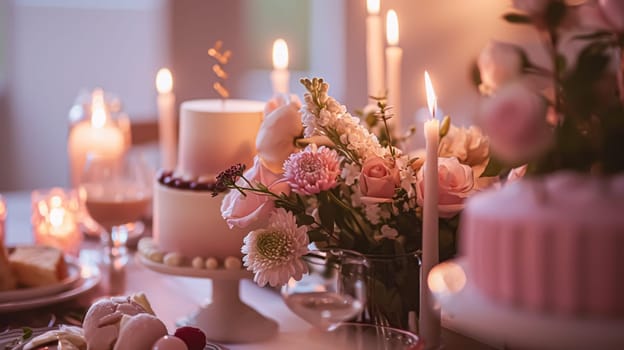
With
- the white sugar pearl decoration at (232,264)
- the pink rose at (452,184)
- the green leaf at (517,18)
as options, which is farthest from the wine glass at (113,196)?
the green leaf at (517,18)

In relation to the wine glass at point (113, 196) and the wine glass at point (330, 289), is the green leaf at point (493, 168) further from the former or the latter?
the wine glass at point (113, 196)

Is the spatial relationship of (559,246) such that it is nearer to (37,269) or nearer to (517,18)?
(517,18)

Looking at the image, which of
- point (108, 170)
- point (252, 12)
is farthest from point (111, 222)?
point (252, 12)

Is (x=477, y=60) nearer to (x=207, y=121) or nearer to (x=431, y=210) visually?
(x=431, y=210)

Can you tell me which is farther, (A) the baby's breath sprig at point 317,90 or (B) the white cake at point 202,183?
(B) the white cake at point 202,183

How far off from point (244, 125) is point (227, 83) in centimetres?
387

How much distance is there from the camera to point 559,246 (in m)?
0.64

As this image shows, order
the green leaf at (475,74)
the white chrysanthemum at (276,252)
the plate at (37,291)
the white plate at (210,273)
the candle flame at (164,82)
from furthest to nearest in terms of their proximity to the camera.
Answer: the candle flame at (164,82)
the plate at (37,291)
the white plate at (210,273)
the white chrysanthemum at (276,252)
the green leaf at (475,74)

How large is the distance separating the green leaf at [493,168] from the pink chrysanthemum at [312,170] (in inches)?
7.3

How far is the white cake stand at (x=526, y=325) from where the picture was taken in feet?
2.02

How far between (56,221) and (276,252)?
37.7 inches

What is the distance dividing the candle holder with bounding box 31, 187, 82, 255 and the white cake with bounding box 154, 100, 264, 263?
0.56m

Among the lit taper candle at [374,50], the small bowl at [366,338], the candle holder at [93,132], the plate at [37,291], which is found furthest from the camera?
the candle holder at [93,132]

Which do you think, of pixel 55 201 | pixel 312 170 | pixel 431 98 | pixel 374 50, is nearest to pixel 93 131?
pixel 55 201
